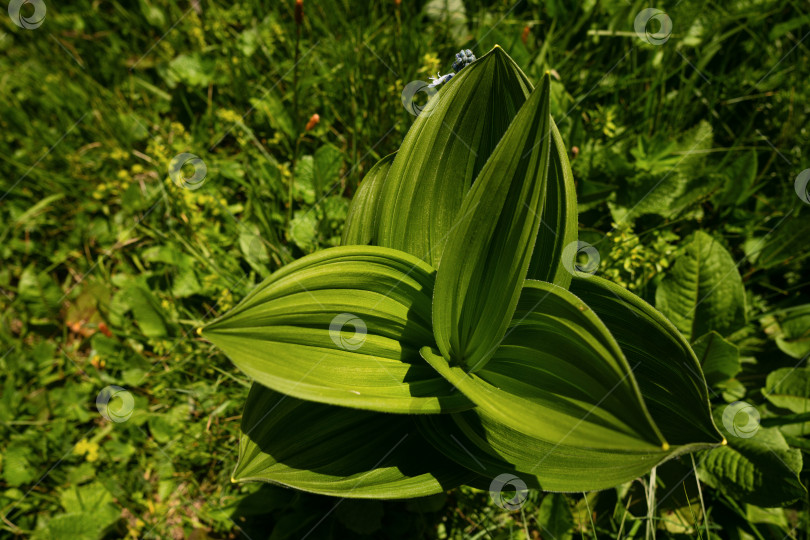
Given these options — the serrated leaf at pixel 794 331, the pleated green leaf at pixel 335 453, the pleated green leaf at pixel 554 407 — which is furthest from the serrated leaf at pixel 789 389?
the pleated green leaf at pixel 335 453

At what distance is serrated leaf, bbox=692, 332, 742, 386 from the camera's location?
6.16 ft

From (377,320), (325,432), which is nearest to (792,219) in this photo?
(377,320)

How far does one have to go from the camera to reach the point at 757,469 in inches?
71.0

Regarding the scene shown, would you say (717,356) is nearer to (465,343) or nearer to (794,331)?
(794,331)

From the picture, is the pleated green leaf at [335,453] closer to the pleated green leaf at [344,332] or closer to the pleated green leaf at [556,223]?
the pleated green leaf at [344,332]

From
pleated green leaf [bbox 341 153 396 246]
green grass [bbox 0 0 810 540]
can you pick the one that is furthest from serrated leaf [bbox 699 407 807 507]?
pleated green leaf [bbox 341 153 396 246]

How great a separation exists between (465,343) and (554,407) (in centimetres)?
28

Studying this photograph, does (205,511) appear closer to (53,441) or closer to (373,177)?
(53,441)

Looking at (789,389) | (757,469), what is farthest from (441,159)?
(789,389)

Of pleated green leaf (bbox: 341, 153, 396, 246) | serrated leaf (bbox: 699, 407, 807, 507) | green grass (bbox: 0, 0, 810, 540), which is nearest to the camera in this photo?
pleated green leaf (bbox: 341, 153, 396, 246)

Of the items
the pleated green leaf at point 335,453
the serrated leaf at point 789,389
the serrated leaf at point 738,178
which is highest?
the pleated green leaf at point 335,453

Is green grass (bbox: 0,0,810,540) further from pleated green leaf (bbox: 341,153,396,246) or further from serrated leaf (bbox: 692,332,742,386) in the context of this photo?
pleated green leaf (bbox: 341,153,396,246)

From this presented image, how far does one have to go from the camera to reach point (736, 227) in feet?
7.55

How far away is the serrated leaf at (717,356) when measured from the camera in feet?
6.16
